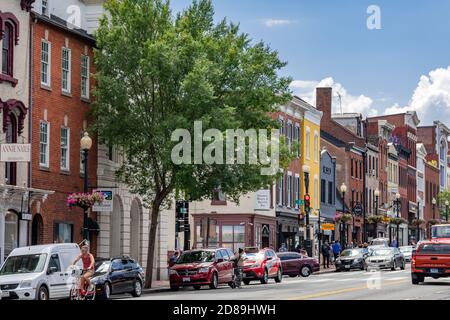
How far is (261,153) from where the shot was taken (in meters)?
39.2

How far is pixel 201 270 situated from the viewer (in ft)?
122

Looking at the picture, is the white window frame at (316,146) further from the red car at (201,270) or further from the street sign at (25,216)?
the street sign at (25,216)

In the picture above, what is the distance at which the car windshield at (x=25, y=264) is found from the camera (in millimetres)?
27809

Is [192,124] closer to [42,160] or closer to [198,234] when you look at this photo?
[42,160]

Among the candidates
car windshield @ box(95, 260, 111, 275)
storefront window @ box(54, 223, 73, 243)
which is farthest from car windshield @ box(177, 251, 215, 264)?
car windshield @ box(95, 260, 111, 275)

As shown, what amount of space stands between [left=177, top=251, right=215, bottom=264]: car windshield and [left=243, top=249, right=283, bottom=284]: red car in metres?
4.83

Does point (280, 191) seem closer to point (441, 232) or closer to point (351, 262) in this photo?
point (351, 262)

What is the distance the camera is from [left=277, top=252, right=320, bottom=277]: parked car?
52094mm

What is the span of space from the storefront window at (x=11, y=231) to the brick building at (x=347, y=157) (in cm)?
5071

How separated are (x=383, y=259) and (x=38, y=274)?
35.1 metres

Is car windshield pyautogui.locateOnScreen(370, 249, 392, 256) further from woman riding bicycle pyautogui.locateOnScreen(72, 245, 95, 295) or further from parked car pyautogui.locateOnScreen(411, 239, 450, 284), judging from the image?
woman riding bicycle pyautogui.locateOnScreen(72, 245, 95, 295)

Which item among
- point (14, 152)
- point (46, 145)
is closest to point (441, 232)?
point (46, 145)
